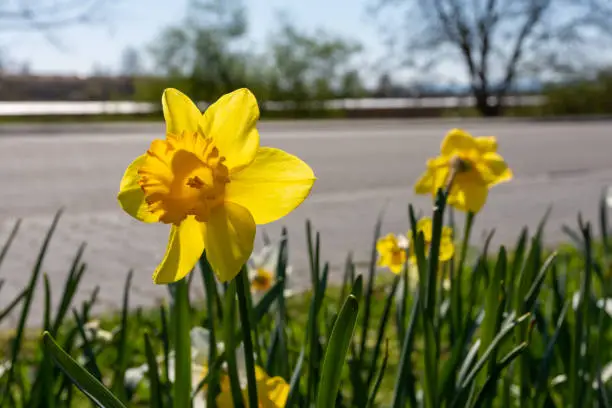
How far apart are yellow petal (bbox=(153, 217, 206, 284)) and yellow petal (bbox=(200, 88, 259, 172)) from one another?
6 centimetres

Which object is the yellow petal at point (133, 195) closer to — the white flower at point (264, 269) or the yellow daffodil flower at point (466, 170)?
the yellow daffodil flower at point (466, 170)

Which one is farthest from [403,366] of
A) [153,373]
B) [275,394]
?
[153,373]

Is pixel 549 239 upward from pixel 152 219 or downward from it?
downward

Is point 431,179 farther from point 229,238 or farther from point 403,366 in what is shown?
point 229,238

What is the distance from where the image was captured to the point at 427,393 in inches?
36.0

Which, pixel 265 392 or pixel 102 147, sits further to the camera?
pixel 102 147

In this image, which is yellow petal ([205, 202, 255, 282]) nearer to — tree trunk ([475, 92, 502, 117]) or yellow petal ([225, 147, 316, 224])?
yellow petal ([225, 147, 316, 224])

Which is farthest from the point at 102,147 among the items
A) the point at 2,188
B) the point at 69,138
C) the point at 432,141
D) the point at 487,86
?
the point at 487,86

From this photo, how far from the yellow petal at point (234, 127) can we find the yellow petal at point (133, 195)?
7 cm

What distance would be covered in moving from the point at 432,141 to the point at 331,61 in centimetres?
1657

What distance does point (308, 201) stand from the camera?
21.2ft

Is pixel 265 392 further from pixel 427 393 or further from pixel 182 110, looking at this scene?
pixel 182 110

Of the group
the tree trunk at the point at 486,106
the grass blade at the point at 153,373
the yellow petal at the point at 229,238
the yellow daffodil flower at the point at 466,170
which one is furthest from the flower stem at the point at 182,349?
the tree trunk at the point at 486,106

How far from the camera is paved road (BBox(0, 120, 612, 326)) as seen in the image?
4.07 meters
